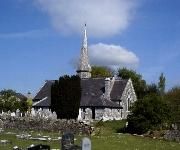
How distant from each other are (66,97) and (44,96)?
16.4 meters

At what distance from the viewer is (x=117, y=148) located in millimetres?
30734

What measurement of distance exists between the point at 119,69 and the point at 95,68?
1086 centimetres

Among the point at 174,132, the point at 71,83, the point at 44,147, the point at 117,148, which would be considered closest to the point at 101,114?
the point at 71,83

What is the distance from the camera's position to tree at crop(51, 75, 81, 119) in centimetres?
6812

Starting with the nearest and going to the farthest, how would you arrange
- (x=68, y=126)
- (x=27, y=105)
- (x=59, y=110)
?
1. (x=68, y=126)
2. (x=59, y=110)
3. (x=27, y=105)

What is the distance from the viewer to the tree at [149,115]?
157 feet

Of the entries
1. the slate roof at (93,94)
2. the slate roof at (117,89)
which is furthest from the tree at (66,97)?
the slate roof at (117,89)

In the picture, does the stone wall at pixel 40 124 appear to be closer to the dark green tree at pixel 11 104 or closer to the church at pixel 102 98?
the church at pixel 102 98

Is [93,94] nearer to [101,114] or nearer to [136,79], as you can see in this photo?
[101,114]

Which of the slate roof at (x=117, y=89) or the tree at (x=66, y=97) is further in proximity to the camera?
the slate roof at (x=117, y=89)

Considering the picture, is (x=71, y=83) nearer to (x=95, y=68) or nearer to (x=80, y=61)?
(x=80, y=61)

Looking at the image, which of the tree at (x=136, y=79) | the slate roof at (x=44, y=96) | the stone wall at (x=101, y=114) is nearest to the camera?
the stone wall at (x=101, y=114)

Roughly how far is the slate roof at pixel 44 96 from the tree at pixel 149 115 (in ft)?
107

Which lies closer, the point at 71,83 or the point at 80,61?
the point at 71,83
